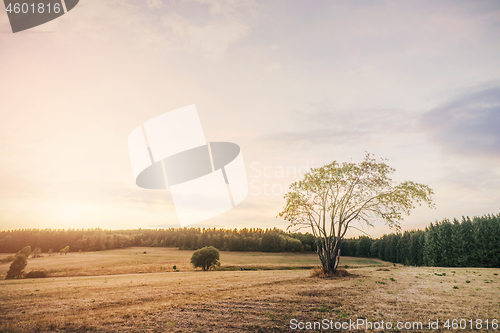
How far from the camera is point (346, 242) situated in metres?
106

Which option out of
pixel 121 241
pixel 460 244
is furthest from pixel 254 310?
pixel 121 241

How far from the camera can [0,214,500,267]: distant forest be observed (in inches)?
2023

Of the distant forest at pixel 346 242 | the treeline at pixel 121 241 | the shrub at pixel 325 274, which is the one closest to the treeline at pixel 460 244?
the distant forest at pixel 346 242

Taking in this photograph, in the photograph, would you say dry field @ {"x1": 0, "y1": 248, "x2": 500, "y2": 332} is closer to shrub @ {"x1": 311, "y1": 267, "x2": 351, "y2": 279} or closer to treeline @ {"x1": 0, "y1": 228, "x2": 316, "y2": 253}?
shrub @ {"x1": 311, "y1": 267, "x2": 351, "y2": 279}

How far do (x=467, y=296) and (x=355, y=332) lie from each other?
9827 mm
